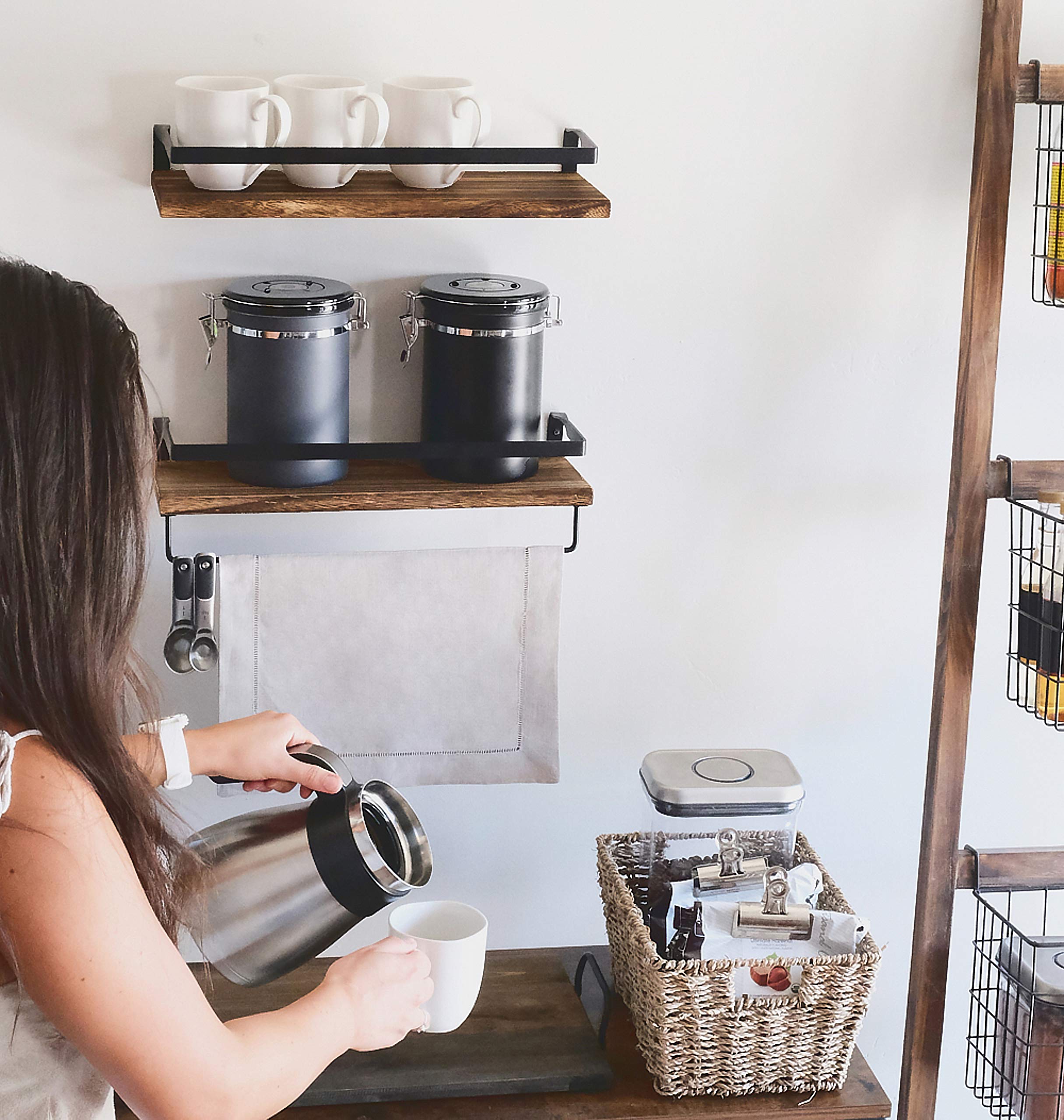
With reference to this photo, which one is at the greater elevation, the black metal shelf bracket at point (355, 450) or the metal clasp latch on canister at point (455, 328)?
the metal clasp latch on canister at point (455, 328)

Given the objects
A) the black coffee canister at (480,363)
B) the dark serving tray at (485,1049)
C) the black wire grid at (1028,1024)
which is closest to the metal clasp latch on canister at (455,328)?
the black coffee canister at (480,363)

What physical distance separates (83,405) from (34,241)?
0.71 meters

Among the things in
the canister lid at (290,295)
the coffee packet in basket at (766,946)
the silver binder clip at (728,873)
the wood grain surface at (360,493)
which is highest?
the canister lid at (290,295)

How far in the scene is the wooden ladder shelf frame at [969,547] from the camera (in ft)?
4.94

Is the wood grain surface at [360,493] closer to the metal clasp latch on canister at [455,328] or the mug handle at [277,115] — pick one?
the metal clasp latch on canister at [455,328]

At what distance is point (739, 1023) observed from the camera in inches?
54.8

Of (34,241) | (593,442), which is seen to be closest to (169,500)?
(34,241)

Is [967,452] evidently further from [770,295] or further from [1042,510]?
[770,295]

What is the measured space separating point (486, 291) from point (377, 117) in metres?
0.21

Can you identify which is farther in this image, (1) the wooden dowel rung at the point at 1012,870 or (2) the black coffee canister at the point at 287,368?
(1) the wooden dowel rung at the point at 1012,870

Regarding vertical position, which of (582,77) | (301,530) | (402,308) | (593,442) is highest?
(582,77)

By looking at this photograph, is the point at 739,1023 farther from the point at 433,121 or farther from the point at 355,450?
the point at 433,121

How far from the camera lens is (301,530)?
5.37ft

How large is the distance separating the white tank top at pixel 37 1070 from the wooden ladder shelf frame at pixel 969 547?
1.08 metres
